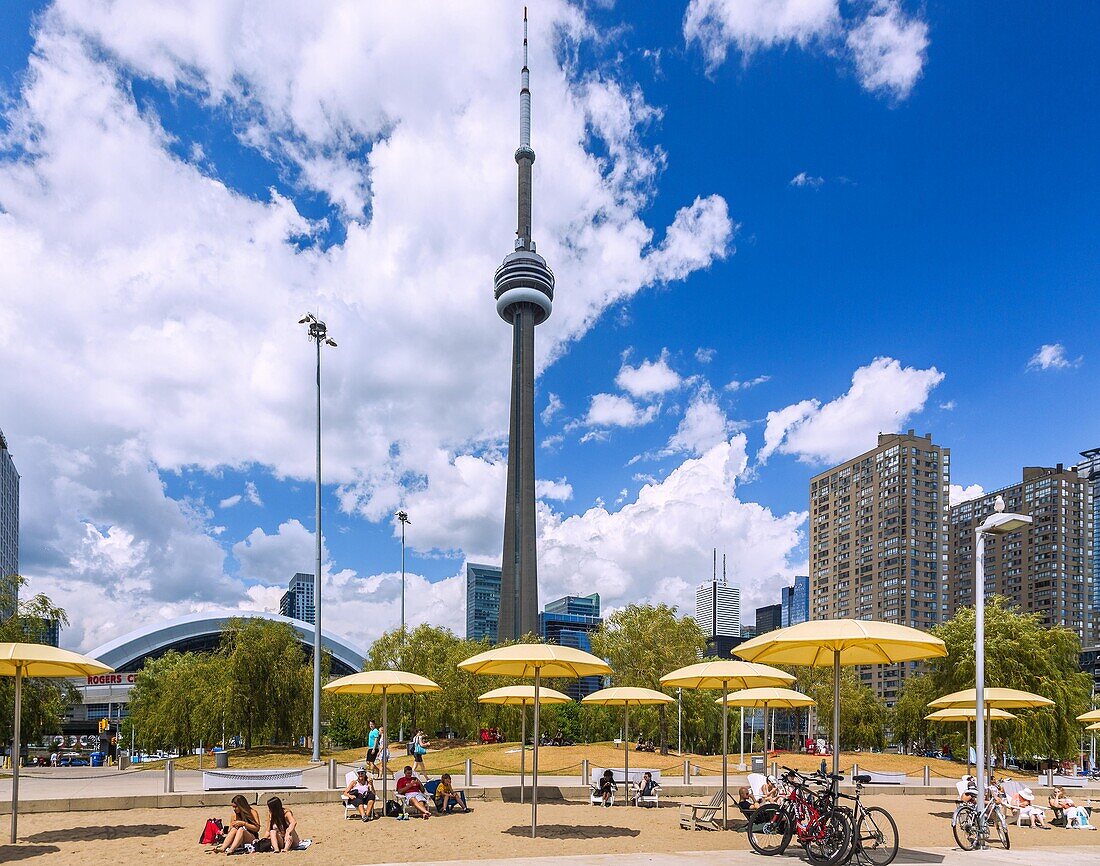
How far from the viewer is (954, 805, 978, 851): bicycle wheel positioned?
46.3 feet

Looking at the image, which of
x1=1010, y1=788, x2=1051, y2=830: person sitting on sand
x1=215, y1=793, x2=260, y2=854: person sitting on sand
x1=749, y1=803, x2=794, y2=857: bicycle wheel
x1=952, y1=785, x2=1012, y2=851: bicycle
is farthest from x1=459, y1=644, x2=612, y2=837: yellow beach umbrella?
x1=1010, y1=788, x2=1051, y2=830: person sitting on sand

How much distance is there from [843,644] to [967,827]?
5.52 meters

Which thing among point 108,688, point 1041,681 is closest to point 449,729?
point 1041,681

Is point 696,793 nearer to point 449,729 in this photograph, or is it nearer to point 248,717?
point 248,717

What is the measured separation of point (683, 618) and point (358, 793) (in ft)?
95.9

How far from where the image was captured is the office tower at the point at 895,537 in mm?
118750

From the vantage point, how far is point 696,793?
20.6 meters

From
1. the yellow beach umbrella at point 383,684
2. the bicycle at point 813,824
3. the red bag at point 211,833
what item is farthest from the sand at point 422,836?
the yellow beach umbrella at point 383,684

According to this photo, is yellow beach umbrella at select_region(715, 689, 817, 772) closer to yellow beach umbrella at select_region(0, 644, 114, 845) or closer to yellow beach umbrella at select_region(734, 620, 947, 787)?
yellow beach umbrella at select_region(734, 620, 947, 787)

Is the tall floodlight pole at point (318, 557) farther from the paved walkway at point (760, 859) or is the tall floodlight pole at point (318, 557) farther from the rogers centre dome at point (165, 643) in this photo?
the rogers centre dome at point (165, 643)

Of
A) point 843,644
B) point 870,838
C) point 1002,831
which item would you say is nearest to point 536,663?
point 843,644

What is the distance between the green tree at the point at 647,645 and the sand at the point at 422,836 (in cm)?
2268

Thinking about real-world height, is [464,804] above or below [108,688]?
above

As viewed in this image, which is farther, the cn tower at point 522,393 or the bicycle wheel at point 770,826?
the cn tower at point 522,393
